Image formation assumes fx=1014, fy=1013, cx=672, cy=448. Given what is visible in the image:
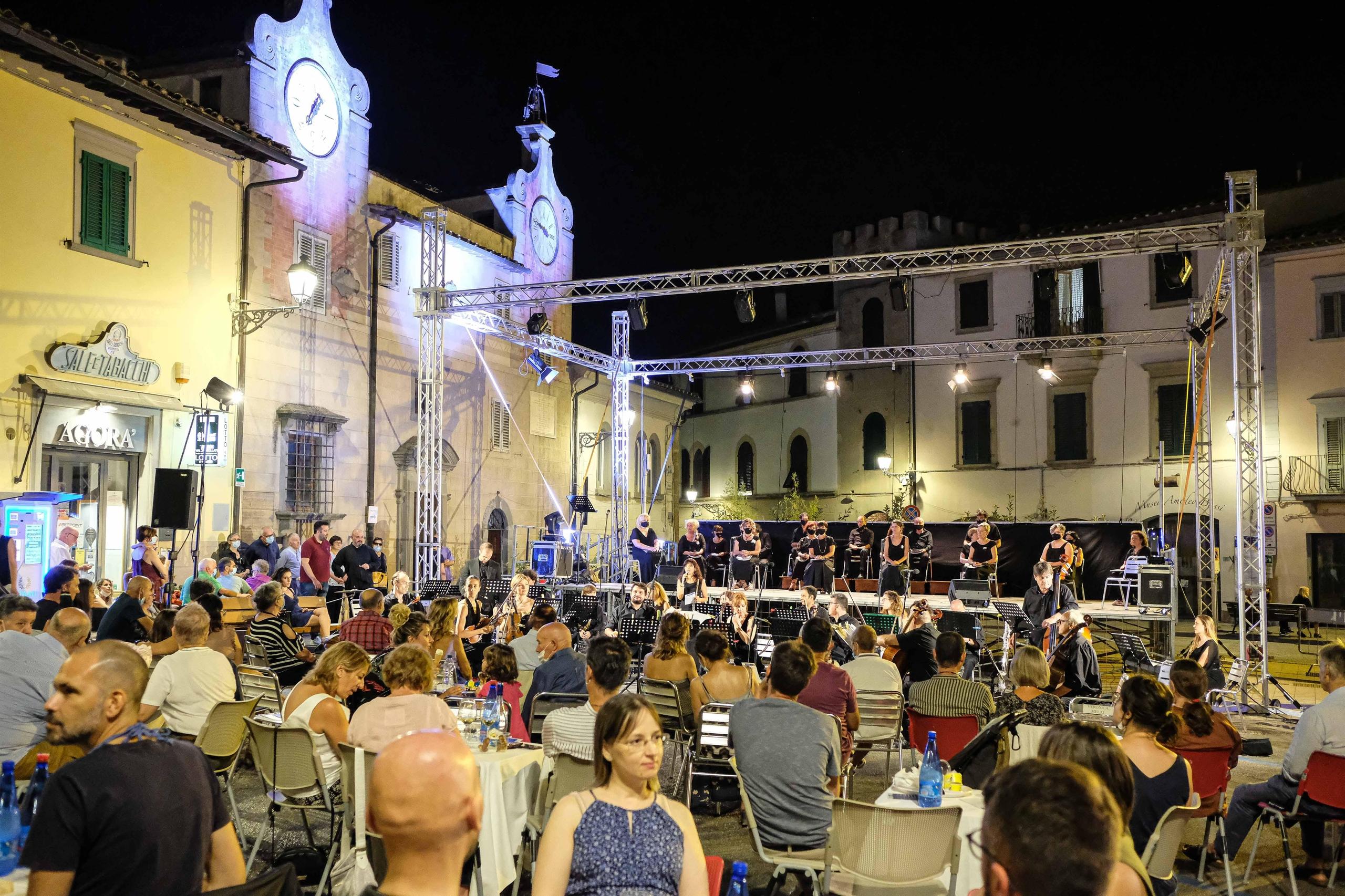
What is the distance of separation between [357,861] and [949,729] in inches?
139

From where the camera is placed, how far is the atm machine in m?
11.0

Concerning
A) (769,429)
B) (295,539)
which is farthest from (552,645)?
(769,429)

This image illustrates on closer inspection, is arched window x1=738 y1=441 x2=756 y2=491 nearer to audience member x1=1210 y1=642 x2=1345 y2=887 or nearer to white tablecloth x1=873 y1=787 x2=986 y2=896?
audience member x1=1210 y1=642 x2=1345 y2=887

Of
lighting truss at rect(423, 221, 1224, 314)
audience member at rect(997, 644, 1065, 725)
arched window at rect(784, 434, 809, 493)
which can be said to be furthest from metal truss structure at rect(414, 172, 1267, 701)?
arched window at rect(784, 434, 809, 493)

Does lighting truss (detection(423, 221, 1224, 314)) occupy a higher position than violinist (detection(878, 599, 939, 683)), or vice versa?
lighting truss (detection(423, 221, 1224, 314))

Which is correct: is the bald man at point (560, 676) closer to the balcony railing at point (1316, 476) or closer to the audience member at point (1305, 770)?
the audience member at point (1305, 770)

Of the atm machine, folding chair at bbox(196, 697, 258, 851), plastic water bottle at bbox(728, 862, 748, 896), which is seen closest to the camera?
plastic water bottle at bbox(728, 862, 748, 896)

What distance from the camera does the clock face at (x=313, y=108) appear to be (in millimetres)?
16812

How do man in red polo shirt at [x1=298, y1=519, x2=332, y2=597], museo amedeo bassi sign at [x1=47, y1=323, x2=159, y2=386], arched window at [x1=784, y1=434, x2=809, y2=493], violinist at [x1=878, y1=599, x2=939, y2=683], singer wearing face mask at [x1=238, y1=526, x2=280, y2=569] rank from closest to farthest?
violinist at [x1=878, y1=599, x2=939, y2=683] → museo amedeo bassi sign at [x1=47, y1=323, x2=159, y2=386] → singer wearing face mask at [x1=238, y1=526, x2=280, y2=569] → man in red polo shirt at [x1=298, y1=519, x2=332, y2=597] → arched window at [x1=784, y1=434, x2=809, y2=493]

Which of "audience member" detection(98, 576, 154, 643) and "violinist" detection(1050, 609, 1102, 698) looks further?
"violinist" detection(1050, 609, 1102, 698)

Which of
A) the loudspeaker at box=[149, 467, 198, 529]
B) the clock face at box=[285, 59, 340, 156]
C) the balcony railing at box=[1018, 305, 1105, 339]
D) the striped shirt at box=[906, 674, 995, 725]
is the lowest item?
the striped shirt at box=[906, 674, 995, 725]

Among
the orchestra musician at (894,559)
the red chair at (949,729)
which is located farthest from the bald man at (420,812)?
the orchestra musician at (894,559)

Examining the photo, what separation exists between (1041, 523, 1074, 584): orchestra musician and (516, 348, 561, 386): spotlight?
1087 centimetres

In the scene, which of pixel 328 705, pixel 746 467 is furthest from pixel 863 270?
pixel 746 467
